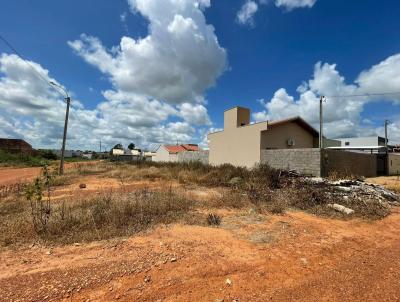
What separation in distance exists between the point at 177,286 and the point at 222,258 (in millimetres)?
1022

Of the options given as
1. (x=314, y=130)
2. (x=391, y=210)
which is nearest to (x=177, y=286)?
(x=391, y=210)

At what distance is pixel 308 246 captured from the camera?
4.51 meters

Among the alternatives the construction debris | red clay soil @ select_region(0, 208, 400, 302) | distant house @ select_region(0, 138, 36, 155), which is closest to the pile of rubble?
the construction debris

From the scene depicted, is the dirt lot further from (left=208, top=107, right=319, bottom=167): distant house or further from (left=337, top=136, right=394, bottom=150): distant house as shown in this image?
(left=337, top=136, right=394, bottom=150): distant house

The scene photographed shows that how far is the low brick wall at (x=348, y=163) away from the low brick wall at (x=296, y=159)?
1.52 ft

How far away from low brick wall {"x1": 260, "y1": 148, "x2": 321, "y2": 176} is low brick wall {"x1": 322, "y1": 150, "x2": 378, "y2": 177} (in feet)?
1.52

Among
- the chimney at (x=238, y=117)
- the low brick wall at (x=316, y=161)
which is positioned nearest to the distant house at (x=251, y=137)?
the chimney at (x=238, y=117)

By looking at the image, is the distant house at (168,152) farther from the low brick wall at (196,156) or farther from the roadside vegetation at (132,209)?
the roadside vegetation at (132,209)

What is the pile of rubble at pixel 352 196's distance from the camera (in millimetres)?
7736

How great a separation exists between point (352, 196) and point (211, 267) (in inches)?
288

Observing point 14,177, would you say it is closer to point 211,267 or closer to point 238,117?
point 238,117

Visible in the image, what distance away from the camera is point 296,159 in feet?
50.2

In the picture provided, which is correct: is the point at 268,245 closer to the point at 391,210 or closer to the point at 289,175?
the point at 391,210

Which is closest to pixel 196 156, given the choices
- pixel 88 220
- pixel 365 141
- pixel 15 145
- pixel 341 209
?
pixel 341 209
